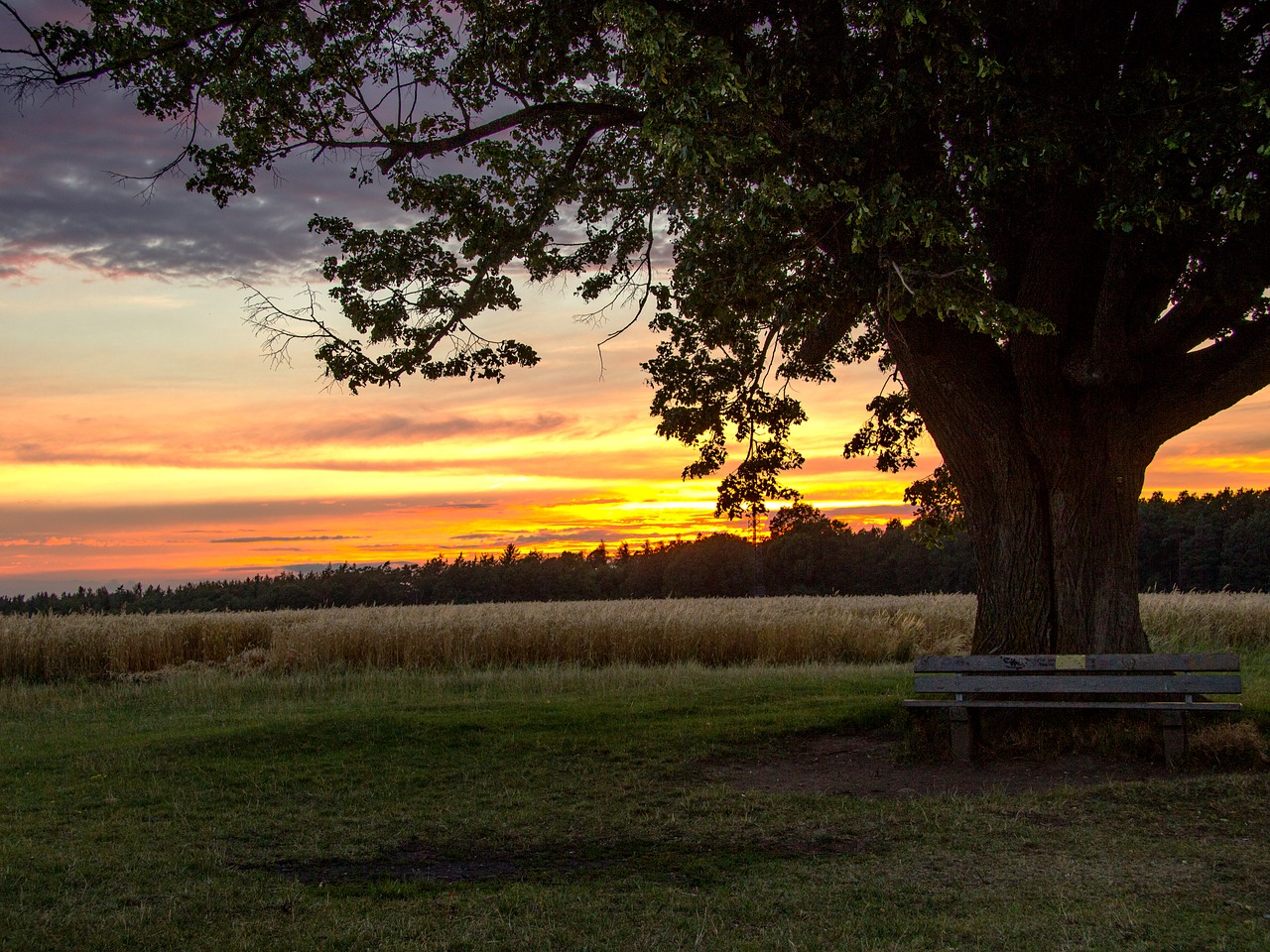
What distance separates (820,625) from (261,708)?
1190 centimetres

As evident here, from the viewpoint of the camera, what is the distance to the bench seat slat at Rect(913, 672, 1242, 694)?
9.23 metres

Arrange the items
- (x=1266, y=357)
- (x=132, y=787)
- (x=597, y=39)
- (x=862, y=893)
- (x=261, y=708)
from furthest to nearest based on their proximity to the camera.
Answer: (x=261, y=708) < (x=597, y=39) < (x=1266, y=357) < (x=132, y=787) < (x=862, y=893)

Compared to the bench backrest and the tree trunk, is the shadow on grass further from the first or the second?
the tree trunk

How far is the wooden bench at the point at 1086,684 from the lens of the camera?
930cm

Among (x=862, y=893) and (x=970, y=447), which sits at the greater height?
(x=970, y=447)

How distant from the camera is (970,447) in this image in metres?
10.8

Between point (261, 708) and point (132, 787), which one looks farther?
point (261, 708)

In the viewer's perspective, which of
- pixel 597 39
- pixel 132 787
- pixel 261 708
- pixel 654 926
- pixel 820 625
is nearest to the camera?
pixel 654 926

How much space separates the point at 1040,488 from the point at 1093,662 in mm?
1913

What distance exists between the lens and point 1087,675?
965 cm

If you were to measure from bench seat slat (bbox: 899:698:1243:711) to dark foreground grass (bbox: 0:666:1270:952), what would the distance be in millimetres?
884

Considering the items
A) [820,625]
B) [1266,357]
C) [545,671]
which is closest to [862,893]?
[1266,357]

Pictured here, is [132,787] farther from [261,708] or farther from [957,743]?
[957,743]

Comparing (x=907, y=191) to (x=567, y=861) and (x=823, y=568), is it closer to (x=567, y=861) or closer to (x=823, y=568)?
(x=567, y=861)
